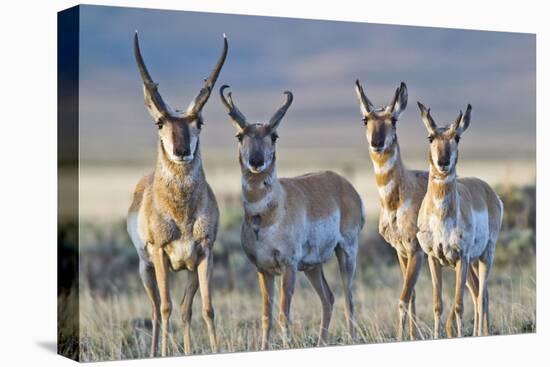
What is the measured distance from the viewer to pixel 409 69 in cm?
1633

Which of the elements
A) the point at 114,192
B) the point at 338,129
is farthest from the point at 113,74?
the point at 338,129

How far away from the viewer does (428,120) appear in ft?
52.3

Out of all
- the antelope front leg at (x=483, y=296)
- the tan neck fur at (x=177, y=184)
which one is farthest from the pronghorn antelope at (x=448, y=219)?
the tan neck fur at (x=177, y=184)

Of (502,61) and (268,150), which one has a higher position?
(502,61)

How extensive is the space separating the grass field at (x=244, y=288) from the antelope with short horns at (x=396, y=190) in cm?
23

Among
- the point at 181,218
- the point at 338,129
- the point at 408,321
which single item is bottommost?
the point at 408,321

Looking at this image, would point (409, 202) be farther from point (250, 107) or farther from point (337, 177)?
point (250, 107)

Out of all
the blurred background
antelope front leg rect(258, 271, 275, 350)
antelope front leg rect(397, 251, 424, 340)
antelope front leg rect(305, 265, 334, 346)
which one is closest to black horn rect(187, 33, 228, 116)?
the blurred background

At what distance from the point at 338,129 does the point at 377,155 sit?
1.97 feet

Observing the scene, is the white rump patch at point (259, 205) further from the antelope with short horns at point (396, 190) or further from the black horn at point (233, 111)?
the antelope with short horns at point (396, 190)

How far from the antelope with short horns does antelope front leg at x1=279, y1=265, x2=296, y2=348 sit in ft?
5.79

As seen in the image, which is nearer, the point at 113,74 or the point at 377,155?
the point at 113,74

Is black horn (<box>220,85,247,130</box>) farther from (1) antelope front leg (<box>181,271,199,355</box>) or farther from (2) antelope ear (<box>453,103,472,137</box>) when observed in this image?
(2) antelope ear (<box>453,103,472,137</box>)

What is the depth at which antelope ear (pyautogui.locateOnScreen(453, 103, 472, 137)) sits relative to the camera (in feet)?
52.2
